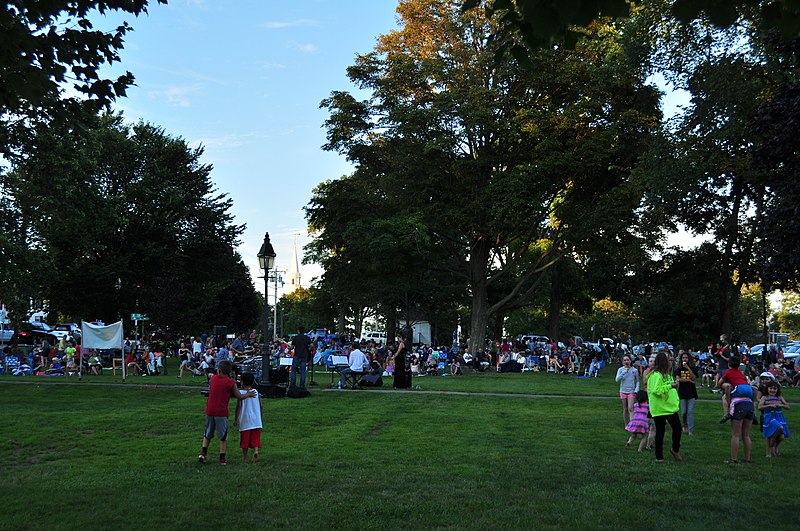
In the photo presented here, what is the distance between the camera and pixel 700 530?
25.3 ft

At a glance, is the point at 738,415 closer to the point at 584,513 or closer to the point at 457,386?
the point at 584,513

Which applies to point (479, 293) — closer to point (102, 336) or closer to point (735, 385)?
point (102, 336)

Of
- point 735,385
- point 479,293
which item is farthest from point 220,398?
point 479,293

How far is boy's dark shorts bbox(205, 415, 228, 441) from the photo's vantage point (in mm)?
11578

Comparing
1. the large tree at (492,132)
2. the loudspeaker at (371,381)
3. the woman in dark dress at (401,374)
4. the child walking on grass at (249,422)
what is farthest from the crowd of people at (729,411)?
the large tree at (492,132)

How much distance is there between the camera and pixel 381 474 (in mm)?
10469

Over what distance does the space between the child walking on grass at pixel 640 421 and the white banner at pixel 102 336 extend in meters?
19.7

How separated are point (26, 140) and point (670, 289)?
33.6 metres

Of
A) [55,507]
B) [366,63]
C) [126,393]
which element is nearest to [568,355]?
[366,63]

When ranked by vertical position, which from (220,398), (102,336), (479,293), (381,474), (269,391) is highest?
(479,293)

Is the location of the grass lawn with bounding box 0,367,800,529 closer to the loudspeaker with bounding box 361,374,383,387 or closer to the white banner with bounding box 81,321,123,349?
the loudspeaker with bounding box 361,374,383,387

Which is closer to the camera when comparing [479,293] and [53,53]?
[53,53]

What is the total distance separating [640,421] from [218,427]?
734cm

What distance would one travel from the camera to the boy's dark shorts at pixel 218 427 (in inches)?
456
